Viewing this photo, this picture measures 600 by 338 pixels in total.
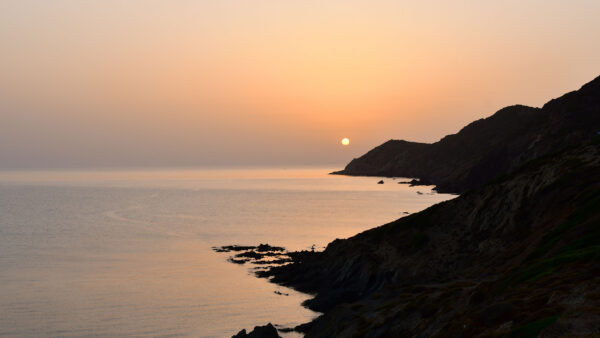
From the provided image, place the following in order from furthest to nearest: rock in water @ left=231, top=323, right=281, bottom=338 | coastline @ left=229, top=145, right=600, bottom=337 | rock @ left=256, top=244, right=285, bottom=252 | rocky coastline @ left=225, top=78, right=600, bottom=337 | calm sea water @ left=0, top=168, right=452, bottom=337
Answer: rock @ left=256, top=244, right=285, bottom=252, calm sea water @ left=0, top=168, right=452, bottom=337, rock in water @ left=231, top=323, right=281, bottom=338, coastline @ left=229, top=145, right=600, bottom=337, rocky coastline @ left=225, top=78, right=600, bottom=337

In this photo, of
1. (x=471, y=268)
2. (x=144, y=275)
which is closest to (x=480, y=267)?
(x=471, y=268)

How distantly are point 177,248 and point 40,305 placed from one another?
45520mm

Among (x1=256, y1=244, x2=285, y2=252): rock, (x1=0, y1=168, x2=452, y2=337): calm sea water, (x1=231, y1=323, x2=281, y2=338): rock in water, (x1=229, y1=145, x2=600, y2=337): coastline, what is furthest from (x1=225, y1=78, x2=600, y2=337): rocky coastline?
(x1=0, y1=168, x2=452, y2=337): calm sea water

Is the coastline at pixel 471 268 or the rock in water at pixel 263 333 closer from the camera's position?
the coastline at pixel 471 268

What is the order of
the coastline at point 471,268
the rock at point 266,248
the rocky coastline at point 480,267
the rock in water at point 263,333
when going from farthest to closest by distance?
1. the rock at point 266,248
2. the rock in water at point 263,333
3. the coastline at point 471,268
4. the rocky coastline at point 480,267

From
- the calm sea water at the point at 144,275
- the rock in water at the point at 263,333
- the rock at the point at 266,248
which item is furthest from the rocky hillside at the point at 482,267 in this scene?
the rock at the point at 266,248

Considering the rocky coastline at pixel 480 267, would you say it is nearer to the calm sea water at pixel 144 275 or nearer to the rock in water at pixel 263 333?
the rock in water at pixel 263 333

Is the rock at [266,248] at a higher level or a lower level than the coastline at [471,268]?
lower

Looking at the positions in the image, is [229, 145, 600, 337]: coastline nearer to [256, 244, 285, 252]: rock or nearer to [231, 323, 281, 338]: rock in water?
[231, 323, 281, 338]: rock in water

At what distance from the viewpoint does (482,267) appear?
58844mm

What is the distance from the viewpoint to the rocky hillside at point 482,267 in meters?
28.6

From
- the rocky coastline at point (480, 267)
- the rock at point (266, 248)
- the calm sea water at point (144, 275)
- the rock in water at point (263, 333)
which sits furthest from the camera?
the rock at point (266, 248)

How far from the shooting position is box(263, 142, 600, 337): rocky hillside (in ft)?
93.8

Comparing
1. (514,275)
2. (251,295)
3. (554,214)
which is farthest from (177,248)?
(514,275)
